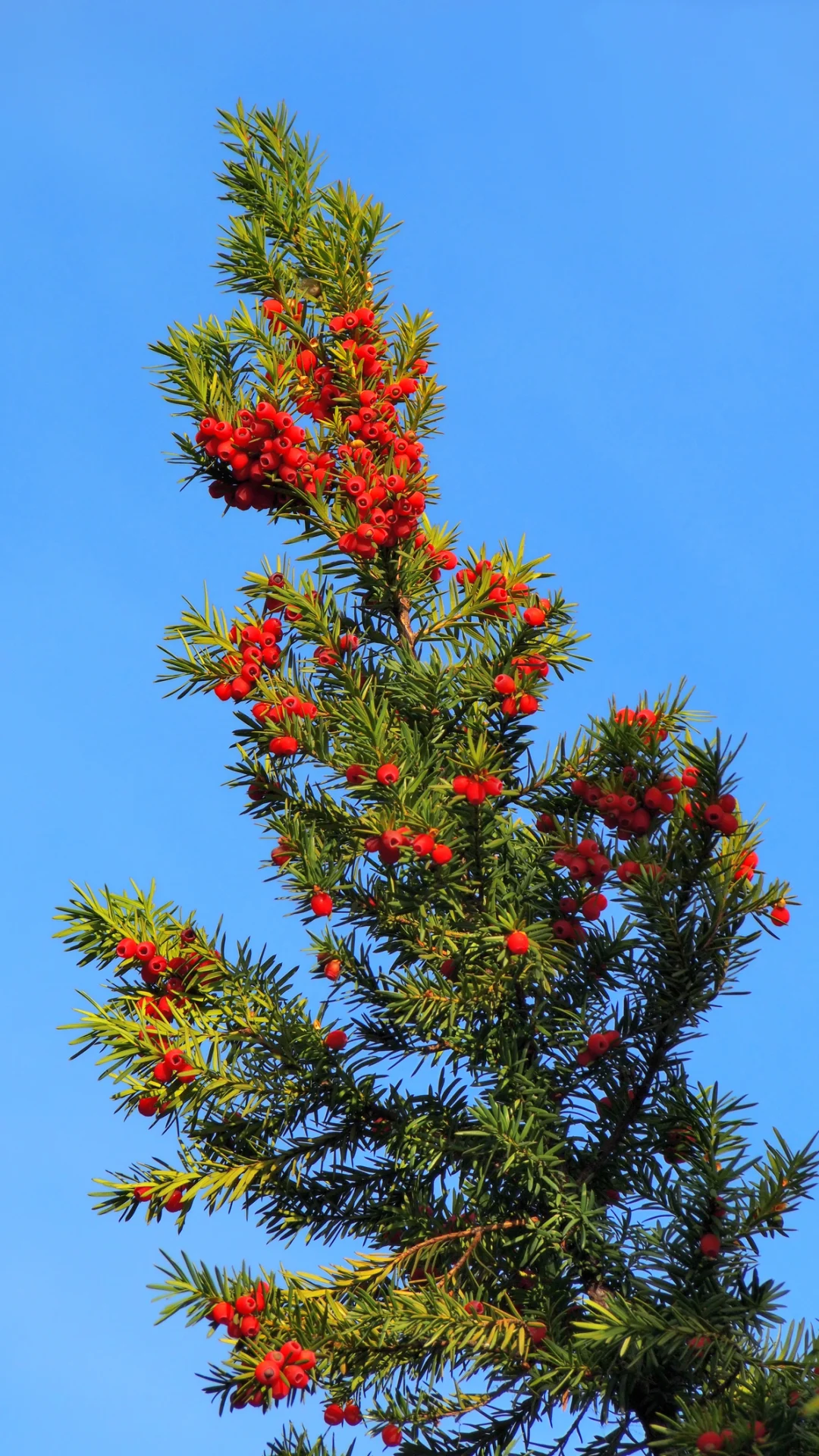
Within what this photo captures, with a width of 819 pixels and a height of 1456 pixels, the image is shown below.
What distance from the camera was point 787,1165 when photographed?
4.22 meters

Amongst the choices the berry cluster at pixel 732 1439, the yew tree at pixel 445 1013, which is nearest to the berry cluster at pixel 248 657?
the yew tree at pixel 445 1013

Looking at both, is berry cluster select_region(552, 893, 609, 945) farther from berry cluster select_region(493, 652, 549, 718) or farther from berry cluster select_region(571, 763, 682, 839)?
berry cluster select_region(493, 652, 549, 718)

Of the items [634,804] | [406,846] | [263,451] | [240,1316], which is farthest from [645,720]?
[240,1316]

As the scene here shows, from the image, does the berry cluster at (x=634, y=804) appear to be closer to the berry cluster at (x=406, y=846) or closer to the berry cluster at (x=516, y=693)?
the berry cluster at (x=516, y=693)

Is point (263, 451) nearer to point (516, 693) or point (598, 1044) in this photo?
point (516, 693)

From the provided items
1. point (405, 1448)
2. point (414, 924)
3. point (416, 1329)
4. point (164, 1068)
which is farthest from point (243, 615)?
point (405, 1448)

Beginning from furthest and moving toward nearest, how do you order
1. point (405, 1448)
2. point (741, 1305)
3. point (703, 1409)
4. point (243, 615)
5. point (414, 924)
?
1. point (243, 615)
2. point (414, 924)
3. point (405, 1448)
4. point (741, 1305)
5. point (703, 1409)

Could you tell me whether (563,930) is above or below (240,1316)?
Result: above

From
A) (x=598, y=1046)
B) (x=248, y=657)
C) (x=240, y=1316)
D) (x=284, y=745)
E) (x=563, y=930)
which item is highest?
(x=248, y=657)

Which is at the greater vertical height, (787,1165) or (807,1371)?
(787,1165)

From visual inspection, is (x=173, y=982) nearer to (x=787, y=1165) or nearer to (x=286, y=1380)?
(x=286, y=1380)

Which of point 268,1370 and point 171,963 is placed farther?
point 171,963

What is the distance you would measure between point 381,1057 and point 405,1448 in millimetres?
1257

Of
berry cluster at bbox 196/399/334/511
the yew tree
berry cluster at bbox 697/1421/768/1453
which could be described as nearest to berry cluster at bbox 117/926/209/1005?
the yew tree
